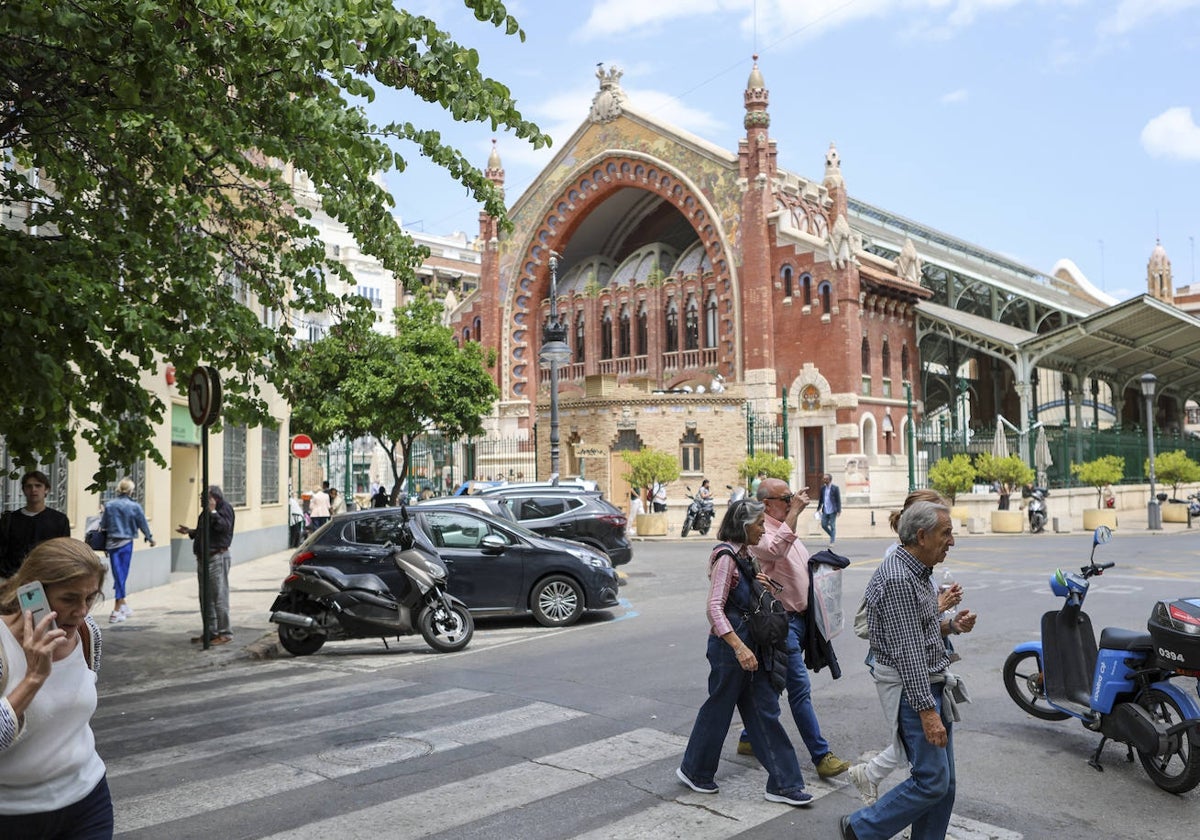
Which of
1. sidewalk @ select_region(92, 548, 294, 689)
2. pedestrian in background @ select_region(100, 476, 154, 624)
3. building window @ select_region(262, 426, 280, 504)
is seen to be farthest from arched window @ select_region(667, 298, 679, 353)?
pedestrian in background @ select_region(100, 476, 154, 624)

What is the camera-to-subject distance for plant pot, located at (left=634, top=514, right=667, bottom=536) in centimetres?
2995

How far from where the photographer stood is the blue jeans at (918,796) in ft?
13.9

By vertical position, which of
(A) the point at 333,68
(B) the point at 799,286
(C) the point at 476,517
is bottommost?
(C) the point at 476,517

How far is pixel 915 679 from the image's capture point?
4270 millimetres

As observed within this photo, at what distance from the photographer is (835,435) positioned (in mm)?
39750

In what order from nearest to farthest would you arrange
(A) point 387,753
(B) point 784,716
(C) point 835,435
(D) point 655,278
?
(A) point 387,753 < (B) point 784,716 < (C) point 835,435 < (D) point 655,278

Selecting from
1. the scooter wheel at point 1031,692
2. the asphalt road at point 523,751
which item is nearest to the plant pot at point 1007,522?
the asphalt road at point 523,751

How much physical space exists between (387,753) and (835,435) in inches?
1376

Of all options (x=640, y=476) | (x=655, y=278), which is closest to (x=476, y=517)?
(x=640, y=476)

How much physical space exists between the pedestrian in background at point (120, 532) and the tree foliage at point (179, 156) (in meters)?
3.39

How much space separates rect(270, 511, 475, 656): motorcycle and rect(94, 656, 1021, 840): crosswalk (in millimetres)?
2031

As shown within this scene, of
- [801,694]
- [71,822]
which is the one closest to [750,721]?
[801,694]

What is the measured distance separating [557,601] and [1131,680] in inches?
290

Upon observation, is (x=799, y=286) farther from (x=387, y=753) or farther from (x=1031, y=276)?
(x=387, y=753)
